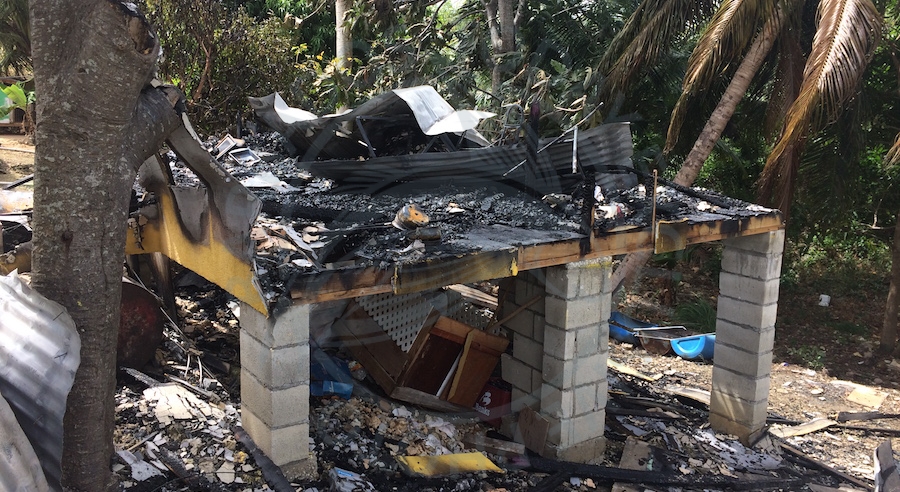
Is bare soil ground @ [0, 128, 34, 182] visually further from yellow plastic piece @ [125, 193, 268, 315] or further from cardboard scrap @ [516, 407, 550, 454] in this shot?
cardboard scrap @ [516, 407, 550, 454]

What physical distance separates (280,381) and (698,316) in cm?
1258

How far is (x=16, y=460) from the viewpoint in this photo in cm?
337

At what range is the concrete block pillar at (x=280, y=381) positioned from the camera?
5707 millimetres

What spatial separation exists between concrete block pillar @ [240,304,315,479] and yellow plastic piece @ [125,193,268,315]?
0.21 metres

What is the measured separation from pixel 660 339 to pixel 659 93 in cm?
548

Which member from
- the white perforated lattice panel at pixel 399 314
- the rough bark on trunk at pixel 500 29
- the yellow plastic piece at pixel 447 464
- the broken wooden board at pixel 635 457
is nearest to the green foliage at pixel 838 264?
the rough bark on trunk at pixel 500 29

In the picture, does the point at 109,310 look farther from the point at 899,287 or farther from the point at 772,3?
the point at 899,287

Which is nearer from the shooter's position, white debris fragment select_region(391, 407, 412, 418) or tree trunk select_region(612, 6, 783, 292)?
white debris fragment select_region(391, 407, 412, 418)

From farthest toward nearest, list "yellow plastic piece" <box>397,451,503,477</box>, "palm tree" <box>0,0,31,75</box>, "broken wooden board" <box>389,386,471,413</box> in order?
"palm tree" <box>0,0,31,75</box>, "broken wooden board" <box>389,386,471,413</box>, "yellow plastic piece" <box>397,451,503,477</box>

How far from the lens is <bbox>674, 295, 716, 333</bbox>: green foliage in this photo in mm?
15992

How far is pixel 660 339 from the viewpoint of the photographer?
14094mm

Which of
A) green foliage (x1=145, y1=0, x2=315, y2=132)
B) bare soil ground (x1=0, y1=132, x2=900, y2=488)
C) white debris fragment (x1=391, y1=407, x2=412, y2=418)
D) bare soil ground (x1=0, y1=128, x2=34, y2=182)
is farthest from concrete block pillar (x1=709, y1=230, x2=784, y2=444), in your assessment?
bare soil ground (x1=0, y1=128, x2=34, y2=182)

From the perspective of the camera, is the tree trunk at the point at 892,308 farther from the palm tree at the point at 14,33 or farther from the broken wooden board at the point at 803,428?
the palm tree at the point at 14,33

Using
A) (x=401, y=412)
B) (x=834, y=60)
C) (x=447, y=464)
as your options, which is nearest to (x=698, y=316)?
(x=834, y=60)
